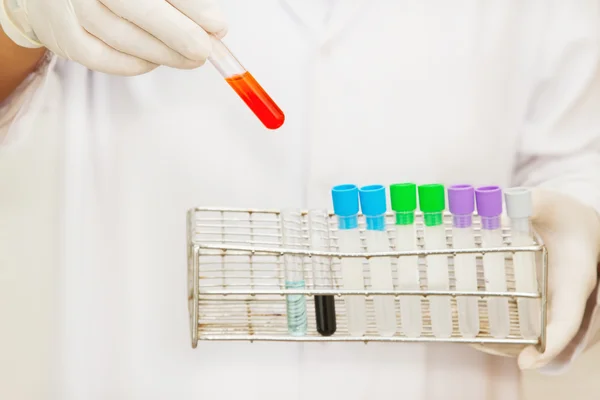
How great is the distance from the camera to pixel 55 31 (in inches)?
29.6

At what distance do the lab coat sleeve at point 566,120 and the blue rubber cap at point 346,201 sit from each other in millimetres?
332

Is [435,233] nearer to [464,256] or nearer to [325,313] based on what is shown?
[464,256]

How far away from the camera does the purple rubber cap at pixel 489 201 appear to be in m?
0.71

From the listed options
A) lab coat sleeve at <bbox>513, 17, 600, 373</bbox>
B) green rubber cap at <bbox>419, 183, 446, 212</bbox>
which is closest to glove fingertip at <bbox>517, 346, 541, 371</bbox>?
lab coat sleeve at <bbox>513, 17, 600, 373</bbox>

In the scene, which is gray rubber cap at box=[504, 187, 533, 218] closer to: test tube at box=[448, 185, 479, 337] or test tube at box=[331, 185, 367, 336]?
test tube at box=[448, 185, 479, 337]

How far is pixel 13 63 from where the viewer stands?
0.90 metres

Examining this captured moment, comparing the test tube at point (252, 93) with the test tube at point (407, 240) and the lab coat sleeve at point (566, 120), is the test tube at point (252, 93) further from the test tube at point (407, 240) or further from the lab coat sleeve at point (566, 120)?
the lab coat sleeve at point (566, 120)

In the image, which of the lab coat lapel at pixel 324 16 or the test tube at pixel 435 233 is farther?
the lab coat lapel at pixel 324 16

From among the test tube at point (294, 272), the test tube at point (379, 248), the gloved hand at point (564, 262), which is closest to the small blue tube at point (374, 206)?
the test tube at point (379, 248)

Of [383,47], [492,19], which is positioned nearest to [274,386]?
[383,47]

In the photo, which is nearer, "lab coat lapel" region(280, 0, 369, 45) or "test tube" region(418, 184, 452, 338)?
"test tube" region(418, 184, 452, 338)

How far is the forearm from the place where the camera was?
2.88ft

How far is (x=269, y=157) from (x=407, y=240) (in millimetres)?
283

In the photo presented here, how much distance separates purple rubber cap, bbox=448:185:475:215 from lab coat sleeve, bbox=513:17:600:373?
0.23 metres
